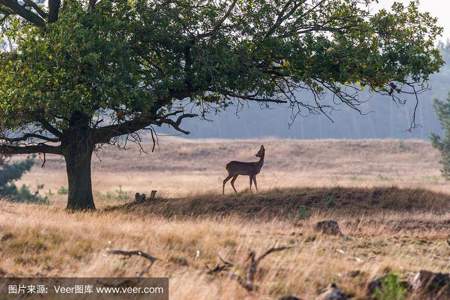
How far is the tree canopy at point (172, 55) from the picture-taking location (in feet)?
67.0

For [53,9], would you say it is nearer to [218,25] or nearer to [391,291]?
[218,25]

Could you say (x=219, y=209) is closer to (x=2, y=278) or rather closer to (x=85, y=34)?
(x=85, y=34)

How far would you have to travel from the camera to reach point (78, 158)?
24.5 metres

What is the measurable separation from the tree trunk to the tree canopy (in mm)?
49

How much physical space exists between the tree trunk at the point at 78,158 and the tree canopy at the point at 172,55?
49 mm

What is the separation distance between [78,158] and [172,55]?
524 centimetres

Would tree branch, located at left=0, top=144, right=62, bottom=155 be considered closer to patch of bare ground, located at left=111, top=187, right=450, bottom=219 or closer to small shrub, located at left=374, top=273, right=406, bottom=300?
patch of bare ground, located at left=111, top=187, right=450, bottom=219

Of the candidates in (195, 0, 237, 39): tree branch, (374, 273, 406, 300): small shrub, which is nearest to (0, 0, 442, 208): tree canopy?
(195, 0, 237, 39): tree branch

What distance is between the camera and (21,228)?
1339 centimetres

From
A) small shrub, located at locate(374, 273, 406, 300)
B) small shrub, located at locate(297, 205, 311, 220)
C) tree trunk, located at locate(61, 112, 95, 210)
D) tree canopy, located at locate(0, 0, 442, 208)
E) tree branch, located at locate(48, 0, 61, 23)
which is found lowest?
small shrub, located at locate(297, 205, 311, 220)

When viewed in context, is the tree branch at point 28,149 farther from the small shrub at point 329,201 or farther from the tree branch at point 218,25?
the small shrub at point 329,201

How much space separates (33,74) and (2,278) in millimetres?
11501

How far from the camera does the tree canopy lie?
67.0 feet

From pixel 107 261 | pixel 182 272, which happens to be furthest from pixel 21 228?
pixel 182 272
